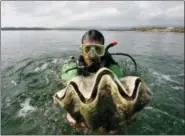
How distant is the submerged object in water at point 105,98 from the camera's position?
150 inches

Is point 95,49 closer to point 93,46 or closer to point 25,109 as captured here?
point 93,46

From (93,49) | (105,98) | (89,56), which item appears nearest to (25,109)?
(89,56)

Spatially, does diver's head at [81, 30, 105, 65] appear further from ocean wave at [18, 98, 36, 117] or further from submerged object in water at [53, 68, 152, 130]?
ocean wave at [18, 98, 36, 117]

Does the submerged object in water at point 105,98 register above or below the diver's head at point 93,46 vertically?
below

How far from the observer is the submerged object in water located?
12.5ft

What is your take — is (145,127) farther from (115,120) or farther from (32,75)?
(32,75)

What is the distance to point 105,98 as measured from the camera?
3.89 metres

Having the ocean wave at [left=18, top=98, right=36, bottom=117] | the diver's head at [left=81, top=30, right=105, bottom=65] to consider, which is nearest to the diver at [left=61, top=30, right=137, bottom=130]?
the diver's head at [left=81, top=30, right=105, bottom=65]

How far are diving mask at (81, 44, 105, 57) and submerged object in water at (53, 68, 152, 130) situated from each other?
5.12 feet

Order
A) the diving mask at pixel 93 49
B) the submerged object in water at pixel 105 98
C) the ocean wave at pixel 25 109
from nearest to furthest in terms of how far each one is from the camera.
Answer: the submerged object in water at pixel 105 98 → the diving mask at pixel 93 49 → the ocean wave at pixel 25 109

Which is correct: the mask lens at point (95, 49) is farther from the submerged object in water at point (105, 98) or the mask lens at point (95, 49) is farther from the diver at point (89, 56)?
the submerged object in water at point (105, 98)

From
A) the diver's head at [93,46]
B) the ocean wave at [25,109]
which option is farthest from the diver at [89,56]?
the ocean wave at [25,109]

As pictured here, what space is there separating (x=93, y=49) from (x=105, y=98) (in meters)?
2.00

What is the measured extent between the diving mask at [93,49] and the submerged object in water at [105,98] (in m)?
1.56
